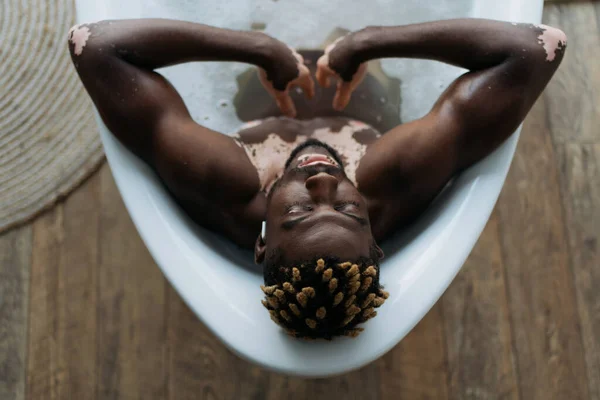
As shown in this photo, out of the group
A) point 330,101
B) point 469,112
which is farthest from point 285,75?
point 469,112

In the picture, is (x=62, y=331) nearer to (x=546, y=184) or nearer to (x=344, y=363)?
(x=344, y=363)

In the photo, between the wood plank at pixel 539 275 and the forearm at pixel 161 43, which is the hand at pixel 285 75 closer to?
the forearm at pixel 161 43

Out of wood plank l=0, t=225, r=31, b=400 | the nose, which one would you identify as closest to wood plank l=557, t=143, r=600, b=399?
the nose

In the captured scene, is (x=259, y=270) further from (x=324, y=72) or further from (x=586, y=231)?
(x=586, y=231)

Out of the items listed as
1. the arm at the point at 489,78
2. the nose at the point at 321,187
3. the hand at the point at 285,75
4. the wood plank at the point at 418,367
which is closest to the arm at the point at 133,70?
the hand at the point at 285,75

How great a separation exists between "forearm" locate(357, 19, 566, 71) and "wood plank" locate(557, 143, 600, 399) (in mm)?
503

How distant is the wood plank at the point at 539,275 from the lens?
1194 millimetres

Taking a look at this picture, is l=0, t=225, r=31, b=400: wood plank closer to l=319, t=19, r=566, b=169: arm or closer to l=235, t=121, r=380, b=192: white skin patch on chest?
l=235, t=121, r=380, b=192: white skin patch on chest

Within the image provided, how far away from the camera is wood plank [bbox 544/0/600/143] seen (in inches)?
51.1

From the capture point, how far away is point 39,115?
50.1 inches

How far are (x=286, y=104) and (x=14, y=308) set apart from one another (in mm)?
658

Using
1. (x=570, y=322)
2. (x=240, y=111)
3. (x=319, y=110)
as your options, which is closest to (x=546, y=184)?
(x=570, y=322)

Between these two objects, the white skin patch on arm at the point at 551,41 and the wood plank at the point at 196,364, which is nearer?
the white skin patch on arm at the point at 551,41

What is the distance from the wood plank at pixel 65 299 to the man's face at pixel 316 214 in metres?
0.60
